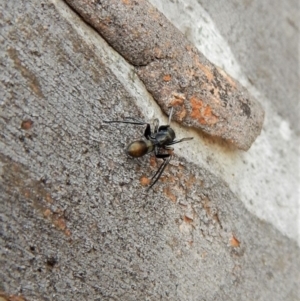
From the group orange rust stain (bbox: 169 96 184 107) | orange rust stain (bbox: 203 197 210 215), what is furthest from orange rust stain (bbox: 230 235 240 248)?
orange rust stain (bbox: 169 96 184 107)

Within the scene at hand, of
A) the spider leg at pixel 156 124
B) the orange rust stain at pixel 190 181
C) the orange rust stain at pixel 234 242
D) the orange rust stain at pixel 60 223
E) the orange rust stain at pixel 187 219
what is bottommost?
the orange rust stain at pixel 234 242

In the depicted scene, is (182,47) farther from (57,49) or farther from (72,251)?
(72,251)

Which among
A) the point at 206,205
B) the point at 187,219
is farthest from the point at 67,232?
the point at 206,205

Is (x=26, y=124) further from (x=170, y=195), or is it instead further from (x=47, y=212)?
(x=170, y=195)

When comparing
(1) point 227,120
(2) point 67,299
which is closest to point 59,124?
(2) point 67,299

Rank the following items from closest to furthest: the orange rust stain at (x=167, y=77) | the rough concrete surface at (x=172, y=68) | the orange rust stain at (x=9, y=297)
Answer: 1. the orange rust stain at (x=9, y=297)
2. the rough concrete surface at (x=172, y=68)
3. the orange rust stain at (x=167, y=77)

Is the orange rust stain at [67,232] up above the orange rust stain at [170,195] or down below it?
below

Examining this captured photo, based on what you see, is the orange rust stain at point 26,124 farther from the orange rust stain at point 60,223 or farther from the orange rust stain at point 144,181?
the orange rust stain at point 144,181

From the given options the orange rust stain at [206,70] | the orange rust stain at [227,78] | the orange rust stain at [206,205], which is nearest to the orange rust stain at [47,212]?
the orange rust stain at [206,205]

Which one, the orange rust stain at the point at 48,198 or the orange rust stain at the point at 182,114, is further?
the orange rust stain at the point at 182,114
